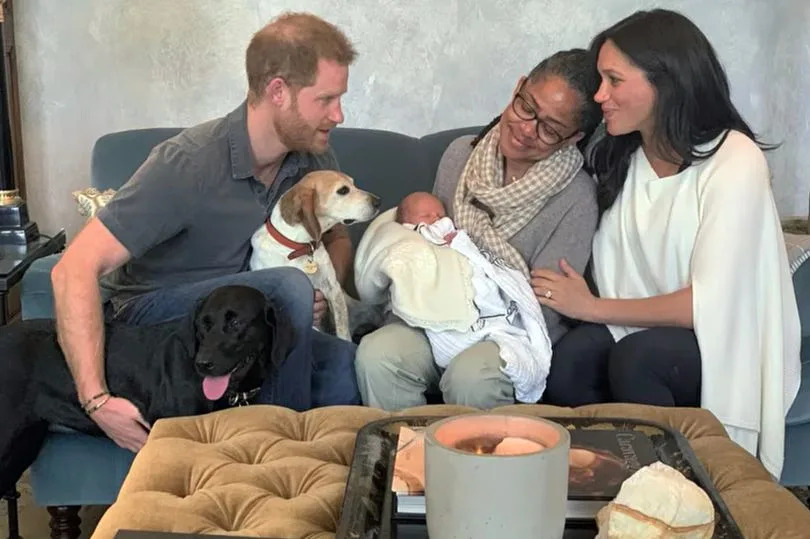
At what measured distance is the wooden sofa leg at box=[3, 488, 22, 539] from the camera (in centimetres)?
181

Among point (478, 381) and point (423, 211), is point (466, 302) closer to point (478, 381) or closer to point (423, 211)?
point (478, 381)

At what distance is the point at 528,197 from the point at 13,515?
48.9 inches

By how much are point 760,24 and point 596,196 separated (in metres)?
1.30

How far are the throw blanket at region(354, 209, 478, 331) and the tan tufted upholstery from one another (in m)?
0.39

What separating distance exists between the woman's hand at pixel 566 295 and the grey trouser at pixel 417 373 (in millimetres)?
171

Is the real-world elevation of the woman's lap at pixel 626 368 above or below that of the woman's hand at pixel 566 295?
below

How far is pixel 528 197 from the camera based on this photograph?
1.89m

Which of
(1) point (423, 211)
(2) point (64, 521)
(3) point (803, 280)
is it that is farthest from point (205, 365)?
(3) point (803, 280)

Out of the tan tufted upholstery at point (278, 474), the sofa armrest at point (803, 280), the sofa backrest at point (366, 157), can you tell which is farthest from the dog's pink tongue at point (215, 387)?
the sofa armrest at point (803, 280)

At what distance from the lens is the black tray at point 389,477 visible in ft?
3.26

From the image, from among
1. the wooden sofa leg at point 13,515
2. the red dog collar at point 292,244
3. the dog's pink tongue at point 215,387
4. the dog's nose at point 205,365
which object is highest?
the red dog collar at point 292,244

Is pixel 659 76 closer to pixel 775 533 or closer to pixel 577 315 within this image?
pixel 577 315

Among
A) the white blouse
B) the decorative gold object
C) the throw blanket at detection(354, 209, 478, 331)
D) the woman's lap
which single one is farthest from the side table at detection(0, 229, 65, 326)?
the white blouse

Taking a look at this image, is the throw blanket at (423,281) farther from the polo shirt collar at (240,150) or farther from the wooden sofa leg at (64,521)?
the wooden sofa leg at (64,521)
